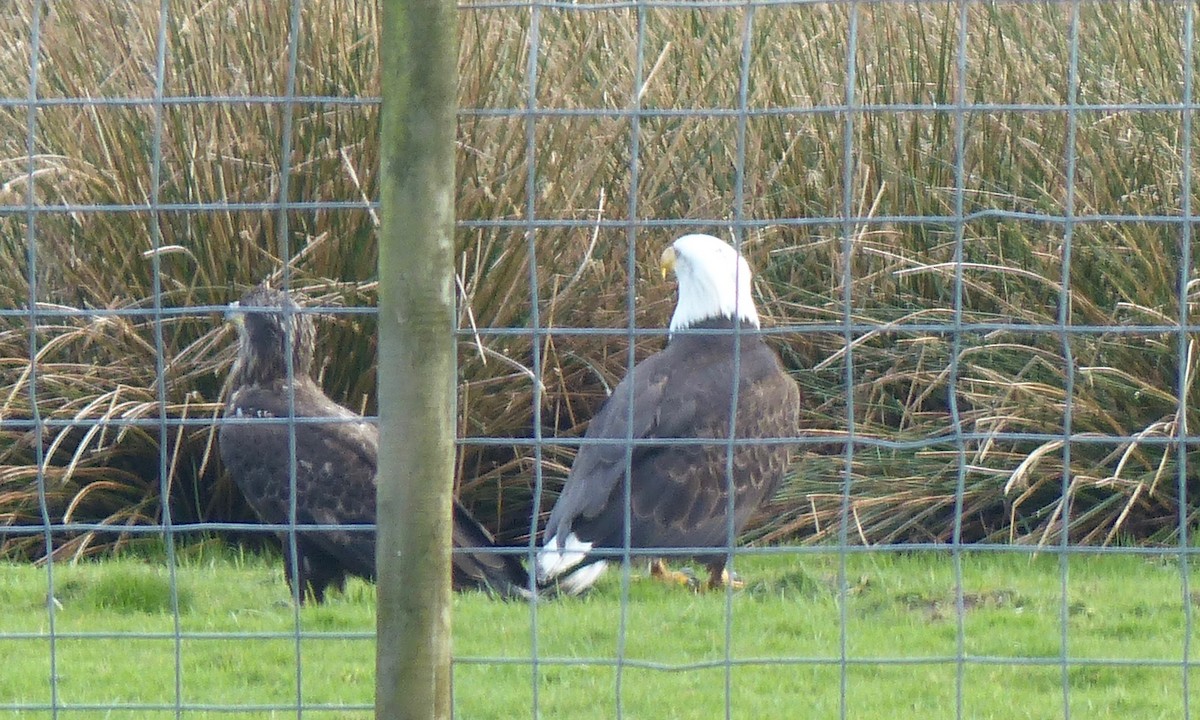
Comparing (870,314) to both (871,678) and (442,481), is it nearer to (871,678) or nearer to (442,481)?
(871,678)

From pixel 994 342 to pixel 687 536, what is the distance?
193cm

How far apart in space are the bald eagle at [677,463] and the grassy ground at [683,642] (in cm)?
19

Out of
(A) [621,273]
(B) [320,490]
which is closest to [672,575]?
(B) [320,490]

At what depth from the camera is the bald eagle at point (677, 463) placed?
5246 mm

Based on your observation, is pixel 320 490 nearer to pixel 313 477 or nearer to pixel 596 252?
pixel 313 477

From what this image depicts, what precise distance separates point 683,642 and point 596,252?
8.58 ft

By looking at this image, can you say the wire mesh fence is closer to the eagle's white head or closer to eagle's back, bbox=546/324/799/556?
eagle's back, bbox=546/324/799/556

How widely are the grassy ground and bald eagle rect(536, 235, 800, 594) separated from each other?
192 mm

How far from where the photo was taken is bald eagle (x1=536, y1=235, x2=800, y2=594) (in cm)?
525

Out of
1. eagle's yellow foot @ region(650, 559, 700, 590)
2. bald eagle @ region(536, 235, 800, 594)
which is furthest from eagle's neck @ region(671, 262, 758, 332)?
eagle's yellow foot @ region(650, 559, 700, 590)

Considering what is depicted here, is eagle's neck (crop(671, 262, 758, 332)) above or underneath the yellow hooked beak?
underneath

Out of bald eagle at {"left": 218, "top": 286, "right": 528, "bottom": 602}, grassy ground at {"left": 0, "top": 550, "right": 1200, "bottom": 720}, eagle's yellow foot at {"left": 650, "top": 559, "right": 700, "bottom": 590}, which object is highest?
bald eagle at {"left": 218, "top": 286, "right": 528, "bottom": 602}

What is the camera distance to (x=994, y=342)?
6.69m

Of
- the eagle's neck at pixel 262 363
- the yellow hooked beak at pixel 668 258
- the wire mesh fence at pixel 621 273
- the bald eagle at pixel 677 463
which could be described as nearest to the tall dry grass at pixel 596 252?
the wire mesh fence at pixel 621 273
